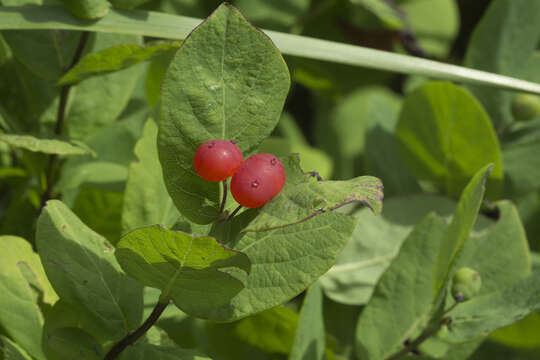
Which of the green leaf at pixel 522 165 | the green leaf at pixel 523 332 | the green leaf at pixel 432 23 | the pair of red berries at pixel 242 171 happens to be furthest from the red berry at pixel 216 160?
the green leaf at pixel 432 23

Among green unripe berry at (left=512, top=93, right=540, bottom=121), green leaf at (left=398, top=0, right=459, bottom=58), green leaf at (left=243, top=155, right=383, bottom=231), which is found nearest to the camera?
green leaf at (left=243, top=155, right=383, bottom=231)

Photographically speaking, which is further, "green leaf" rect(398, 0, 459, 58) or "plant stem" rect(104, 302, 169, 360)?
"green leaf" rect(398, 0, 459, 58)

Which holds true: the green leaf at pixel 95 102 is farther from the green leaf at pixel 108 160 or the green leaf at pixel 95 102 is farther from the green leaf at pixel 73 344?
the green leaf at pixel 73 344

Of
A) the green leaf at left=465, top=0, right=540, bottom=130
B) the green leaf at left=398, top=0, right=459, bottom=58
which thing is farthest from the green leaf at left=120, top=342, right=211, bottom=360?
the green leaf at left=398, top=0, right=459, bottom=58

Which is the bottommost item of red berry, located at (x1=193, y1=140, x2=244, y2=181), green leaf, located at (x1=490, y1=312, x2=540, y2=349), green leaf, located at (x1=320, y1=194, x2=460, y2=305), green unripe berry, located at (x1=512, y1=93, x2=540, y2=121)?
green leaf, located at (x1=490, y1=312, x2=540, y2=349)

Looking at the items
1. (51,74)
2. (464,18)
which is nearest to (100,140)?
(51,74)

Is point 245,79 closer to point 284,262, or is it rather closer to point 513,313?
point 284,262

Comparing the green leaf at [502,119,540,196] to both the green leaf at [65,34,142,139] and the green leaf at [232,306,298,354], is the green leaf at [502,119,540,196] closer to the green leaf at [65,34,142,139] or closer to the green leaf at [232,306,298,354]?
the green leaf at [232,306,298,354]
